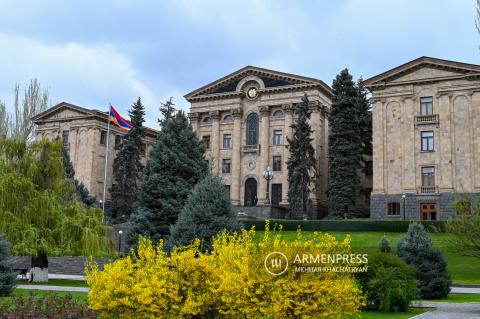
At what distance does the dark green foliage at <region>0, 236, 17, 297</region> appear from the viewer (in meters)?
19.3

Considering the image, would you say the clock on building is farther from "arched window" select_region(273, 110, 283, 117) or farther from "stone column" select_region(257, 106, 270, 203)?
"arched window" select_region(273, 110, 283, 117)

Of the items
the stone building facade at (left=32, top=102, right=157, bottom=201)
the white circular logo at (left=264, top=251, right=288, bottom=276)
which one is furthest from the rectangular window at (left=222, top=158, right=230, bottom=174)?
the white circular logo at (left=264, top=251, right=288, bottom=276)

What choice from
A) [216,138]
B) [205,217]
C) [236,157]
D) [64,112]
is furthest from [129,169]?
[205,217]

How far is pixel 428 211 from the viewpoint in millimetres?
47031

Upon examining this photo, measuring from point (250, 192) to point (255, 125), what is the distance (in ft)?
24.9

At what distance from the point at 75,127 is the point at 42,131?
480cm

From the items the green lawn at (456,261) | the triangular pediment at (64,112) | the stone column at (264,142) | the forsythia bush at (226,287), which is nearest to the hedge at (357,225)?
the green lawn at (456,261)

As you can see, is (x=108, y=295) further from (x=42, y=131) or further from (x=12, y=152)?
(x=42, y=131)

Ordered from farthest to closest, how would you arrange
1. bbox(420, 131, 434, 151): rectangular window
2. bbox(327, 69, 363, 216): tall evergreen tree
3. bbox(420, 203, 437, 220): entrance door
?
bbox(327, 69, 363, 216): tall evergreen tree, bbox(420, 131, 434, 151): rectangular window, bbox(420, 203, 437, 220): entrance door

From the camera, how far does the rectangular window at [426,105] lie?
4822cm

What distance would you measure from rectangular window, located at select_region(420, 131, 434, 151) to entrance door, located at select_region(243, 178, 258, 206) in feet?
62.3

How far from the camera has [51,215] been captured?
85.0ft

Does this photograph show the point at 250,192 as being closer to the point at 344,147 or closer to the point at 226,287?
the point at 344,147

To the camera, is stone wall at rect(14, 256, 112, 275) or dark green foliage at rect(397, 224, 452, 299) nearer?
dark green foliage at rect(397, 224, 452, 299)
